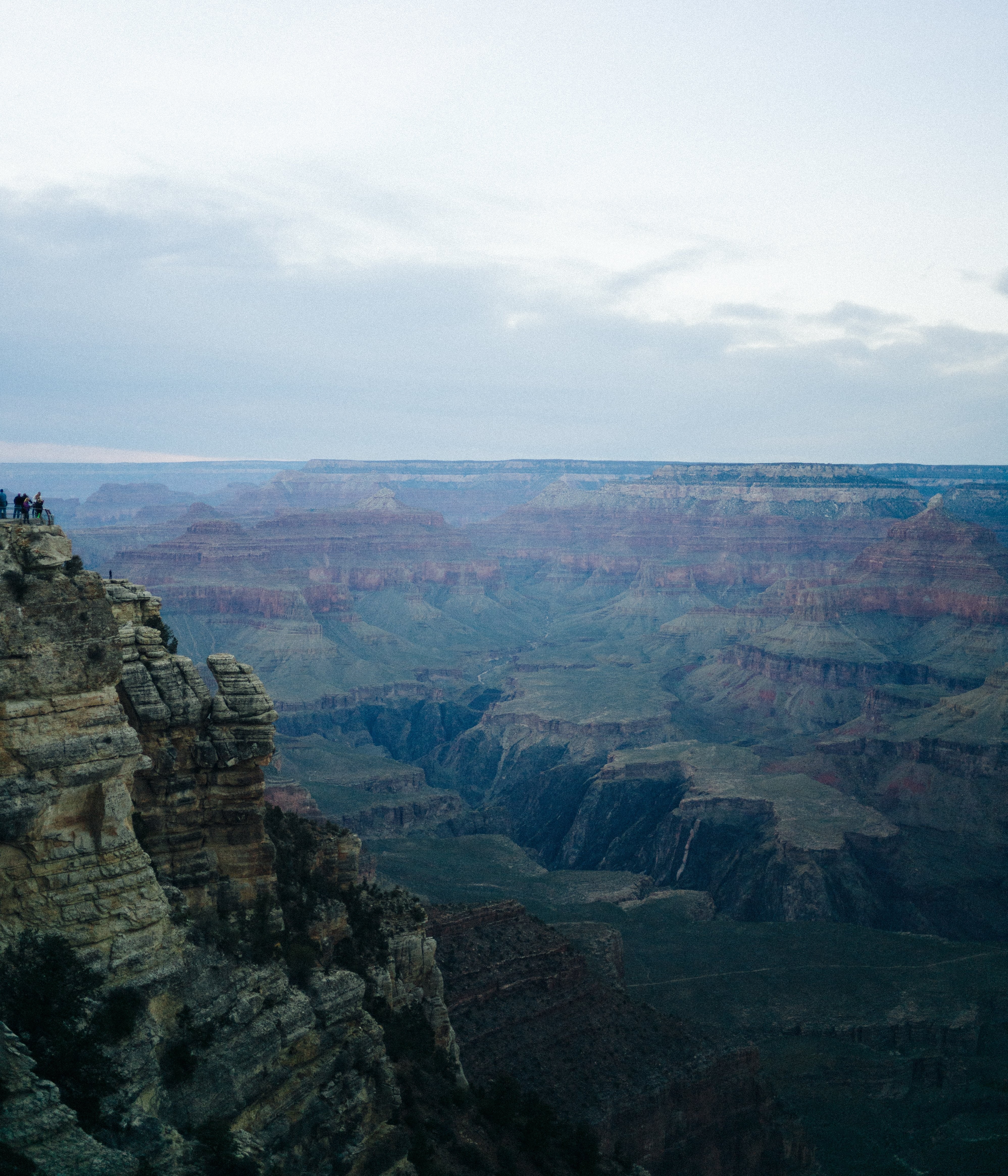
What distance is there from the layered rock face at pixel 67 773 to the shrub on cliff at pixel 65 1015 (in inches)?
15.7

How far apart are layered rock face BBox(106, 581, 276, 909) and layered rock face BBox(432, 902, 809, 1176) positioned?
18.5 metres

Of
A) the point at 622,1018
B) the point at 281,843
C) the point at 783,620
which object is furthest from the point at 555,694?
the point at 281,843

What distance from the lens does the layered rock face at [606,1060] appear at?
3981cm

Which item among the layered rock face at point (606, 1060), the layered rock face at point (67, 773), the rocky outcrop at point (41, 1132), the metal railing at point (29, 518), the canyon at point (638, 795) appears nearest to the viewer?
the rocky outcrop at point (41, 1132)

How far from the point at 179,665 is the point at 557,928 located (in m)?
37.4

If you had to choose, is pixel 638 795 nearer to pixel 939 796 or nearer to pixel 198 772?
Result: pixel 939 796

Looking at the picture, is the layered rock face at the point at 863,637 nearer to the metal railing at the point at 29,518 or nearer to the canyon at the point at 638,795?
the canyon at the point at 638,795

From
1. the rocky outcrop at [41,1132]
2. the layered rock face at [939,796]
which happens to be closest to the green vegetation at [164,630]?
the rocky outcrop at [41,1132]

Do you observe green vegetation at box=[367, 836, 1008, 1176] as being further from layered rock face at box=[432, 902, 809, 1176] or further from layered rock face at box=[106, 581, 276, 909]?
layered rock face at box=[106, 581, 276, 909]

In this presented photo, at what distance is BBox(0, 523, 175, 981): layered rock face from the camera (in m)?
19.4

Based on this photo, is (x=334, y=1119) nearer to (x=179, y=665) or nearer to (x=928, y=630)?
(x=179, y=665)

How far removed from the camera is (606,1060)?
42.0 m

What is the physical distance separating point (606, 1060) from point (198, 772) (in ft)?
82.7

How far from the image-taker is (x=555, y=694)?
157250mm
